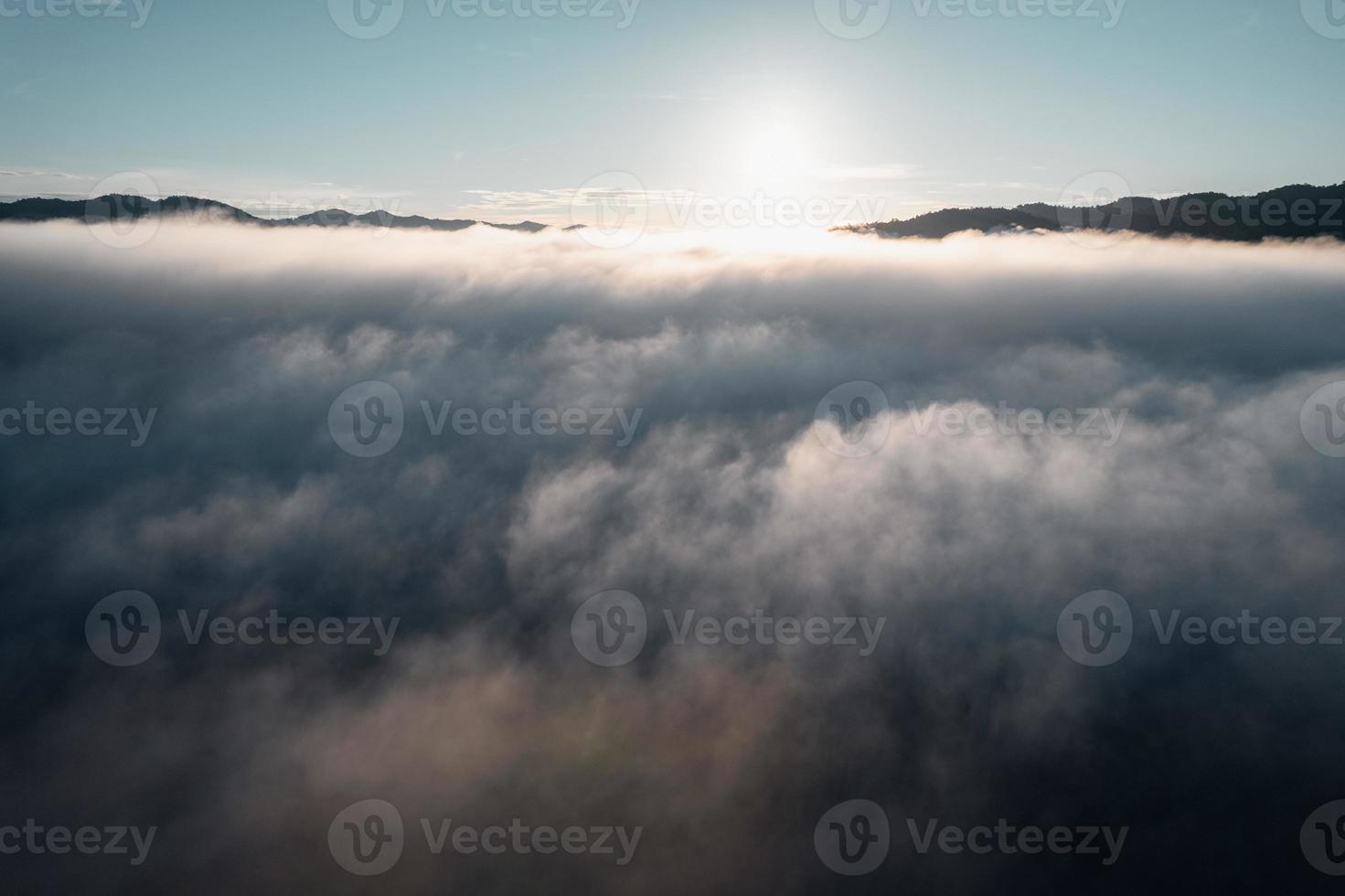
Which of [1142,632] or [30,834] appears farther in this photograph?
[1142,632]

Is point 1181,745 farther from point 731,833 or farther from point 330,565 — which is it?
point 330,565

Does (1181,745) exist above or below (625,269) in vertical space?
below

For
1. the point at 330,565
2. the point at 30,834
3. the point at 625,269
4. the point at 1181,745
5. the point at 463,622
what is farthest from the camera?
the point at 625,269

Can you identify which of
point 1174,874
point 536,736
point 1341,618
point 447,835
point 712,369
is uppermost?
point 712,369

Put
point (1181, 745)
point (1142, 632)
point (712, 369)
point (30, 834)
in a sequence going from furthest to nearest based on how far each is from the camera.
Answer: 1. point (712, 369)
2. point (1142, 632)
3. point (1181, 745)
4. point (30, 834)

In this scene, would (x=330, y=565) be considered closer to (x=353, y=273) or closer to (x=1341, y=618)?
(x=353, y=273)

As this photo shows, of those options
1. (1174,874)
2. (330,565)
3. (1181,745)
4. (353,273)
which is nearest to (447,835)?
(330,565)

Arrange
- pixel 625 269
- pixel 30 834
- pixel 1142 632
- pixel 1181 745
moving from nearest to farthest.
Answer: pixel 30 834, pixel 1181 745, pixel 1142 632, pixel 625 269

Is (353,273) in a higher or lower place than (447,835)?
higher

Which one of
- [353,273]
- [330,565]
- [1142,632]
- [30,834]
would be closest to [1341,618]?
[1142,632]
